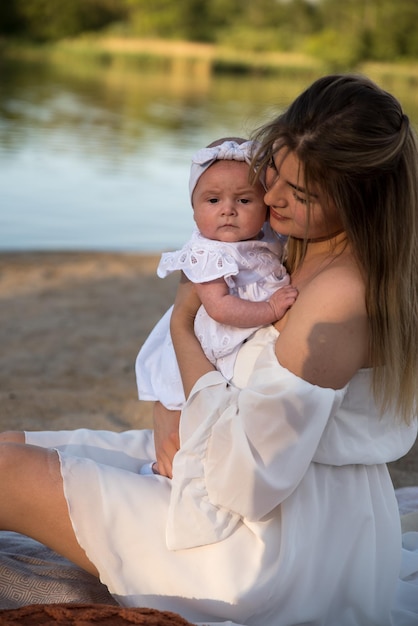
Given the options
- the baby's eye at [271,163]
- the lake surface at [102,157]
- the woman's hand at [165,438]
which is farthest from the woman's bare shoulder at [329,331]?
the lake surface at [102,157]

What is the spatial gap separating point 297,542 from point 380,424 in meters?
0.34

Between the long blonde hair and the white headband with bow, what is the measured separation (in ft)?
0.66

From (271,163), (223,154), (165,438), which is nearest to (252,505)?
(165,438)

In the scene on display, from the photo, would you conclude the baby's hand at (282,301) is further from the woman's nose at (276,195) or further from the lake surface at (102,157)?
the lake surface at (102,157)

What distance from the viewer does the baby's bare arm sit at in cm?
224

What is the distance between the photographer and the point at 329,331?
210cm

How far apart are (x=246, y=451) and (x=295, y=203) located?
58 cm

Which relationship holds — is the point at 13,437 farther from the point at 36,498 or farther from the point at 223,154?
the point at 223,154

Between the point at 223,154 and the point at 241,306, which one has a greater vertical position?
the point at 223,154

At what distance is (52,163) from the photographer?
12539 mm

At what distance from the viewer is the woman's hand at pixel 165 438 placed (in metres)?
2.36

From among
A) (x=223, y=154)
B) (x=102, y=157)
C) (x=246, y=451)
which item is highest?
(x=223, y=154)

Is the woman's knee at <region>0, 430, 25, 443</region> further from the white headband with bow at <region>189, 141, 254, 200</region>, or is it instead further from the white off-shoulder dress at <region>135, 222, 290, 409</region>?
the white headband with bow at <region>189, 141, 254, 200</region>

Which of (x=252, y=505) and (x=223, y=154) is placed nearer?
(x=252, y=505)
